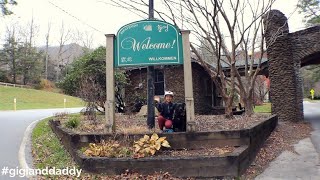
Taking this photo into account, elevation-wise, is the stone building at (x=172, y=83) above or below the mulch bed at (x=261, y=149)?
above

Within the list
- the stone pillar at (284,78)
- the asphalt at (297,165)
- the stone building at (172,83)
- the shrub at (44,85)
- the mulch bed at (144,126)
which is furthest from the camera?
the shrub at (44,85)

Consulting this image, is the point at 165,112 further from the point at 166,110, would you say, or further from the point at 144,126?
the point at 144,126

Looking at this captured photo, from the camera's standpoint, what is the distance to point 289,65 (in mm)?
15672

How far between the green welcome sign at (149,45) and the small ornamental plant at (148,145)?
5.94 ft

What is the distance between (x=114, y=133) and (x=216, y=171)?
2.38m

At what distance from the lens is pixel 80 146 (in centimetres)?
695

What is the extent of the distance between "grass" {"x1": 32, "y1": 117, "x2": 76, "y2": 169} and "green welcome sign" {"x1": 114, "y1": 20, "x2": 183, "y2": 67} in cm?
252

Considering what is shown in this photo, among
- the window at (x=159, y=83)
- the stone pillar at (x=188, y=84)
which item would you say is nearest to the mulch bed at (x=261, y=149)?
the stone pillar at (x=188, y=84)

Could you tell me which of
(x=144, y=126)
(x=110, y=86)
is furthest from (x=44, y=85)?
(x=110, y=86)

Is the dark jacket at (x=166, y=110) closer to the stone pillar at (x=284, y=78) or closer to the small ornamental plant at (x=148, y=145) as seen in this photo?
the small ornamental plant at (x=148, y=145)

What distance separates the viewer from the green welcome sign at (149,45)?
285 inches

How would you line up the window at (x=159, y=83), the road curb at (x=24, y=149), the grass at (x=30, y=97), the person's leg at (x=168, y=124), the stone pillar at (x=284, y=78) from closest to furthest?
the road curb at (x=24, y=149)
the person's leg at (x=168, y=124)
the stone pillar at (x=284, y=78)
the window at (x=159, y=83)
the grass at (x=30, y=97)

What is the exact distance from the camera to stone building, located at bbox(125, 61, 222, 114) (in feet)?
60.2

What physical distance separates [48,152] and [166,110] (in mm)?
3229
